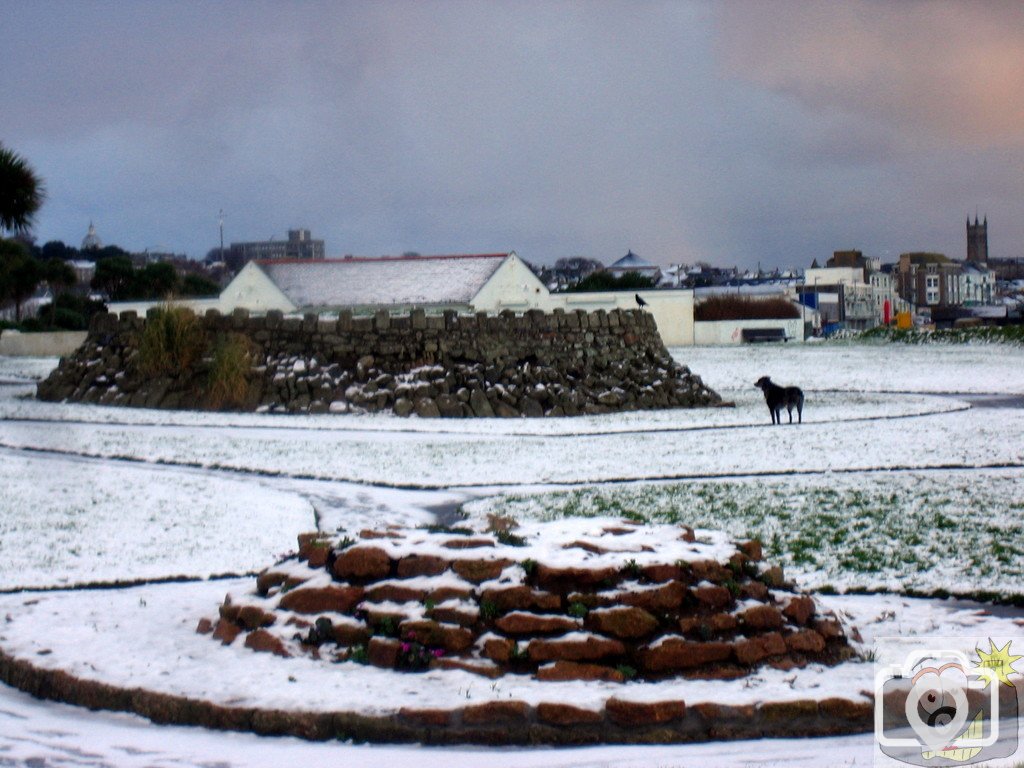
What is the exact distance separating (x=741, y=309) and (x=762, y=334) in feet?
19.4

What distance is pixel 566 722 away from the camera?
6.72 m

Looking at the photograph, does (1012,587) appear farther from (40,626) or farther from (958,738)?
(40,626)

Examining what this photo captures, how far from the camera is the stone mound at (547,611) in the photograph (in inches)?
291

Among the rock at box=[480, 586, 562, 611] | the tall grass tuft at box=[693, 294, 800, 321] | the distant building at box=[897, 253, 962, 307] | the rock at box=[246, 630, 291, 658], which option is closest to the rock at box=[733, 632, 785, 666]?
the rock at box=[480, 586, 562, 611]

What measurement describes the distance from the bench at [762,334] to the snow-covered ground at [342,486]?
36939 mm

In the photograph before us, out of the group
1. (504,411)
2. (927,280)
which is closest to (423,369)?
(504,411)

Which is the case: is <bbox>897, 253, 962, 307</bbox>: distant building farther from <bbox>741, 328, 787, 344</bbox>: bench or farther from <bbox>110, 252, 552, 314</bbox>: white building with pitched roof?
<bbox>110, 252, 552, 314</bbox>: white building with pitched roof

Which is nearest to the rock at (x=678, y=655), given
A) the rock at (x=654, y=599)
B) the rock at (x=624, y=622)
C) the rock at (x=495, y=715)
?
the rock at (x=624, y=622)

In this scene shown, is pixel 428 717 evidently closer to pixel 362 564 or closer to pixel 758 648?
pixel 362 564

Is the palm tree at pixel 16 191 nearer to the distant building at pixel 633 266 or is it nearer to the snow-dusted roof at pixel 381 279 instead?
the snow-dusted roof at pixel 381 279

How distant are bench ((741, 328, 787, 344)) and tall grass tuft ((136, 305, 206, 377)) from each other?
4282 centimetres

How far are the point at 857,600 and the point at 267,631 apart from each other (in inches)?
173

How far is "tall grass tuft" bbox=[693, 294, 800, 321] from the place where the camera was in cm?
7312

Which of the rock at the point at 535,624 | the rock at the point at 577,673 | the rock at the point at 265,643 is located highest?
the rock at the point at 535,624
